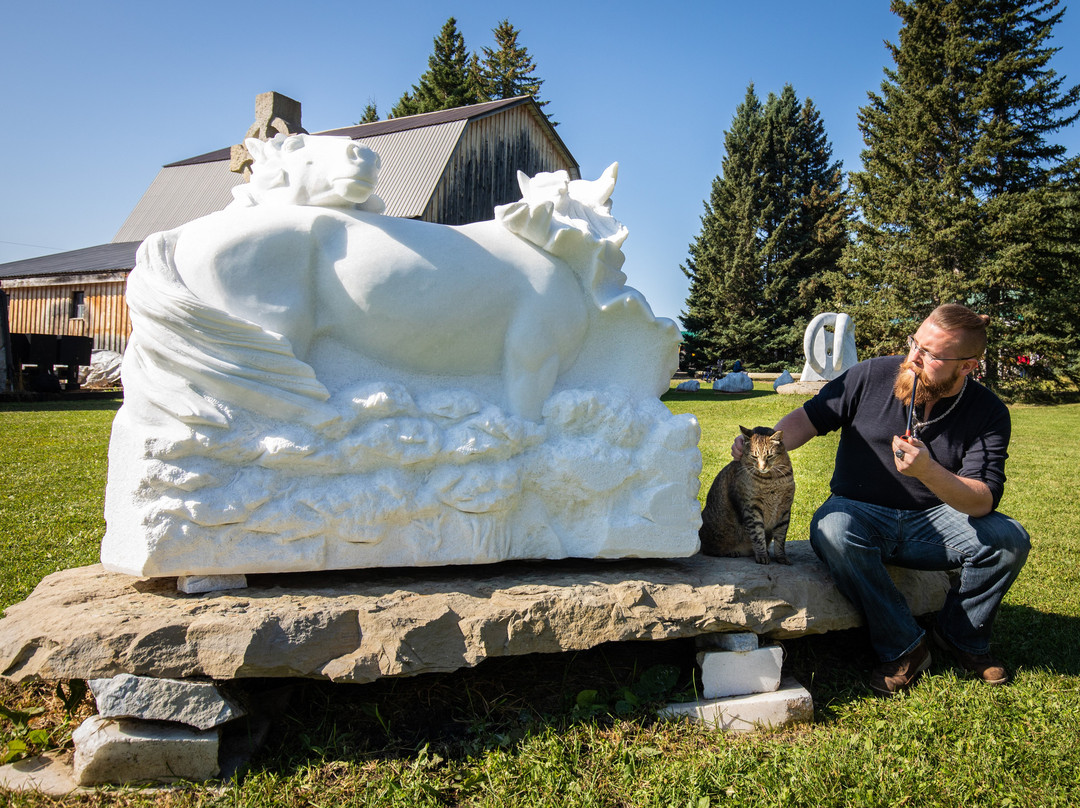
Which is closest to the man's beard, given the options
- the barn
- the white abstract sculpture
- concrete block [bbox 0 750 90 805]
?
concrete block [bbox 0 750 90 805]

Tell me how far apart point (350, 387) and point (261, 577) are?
0.72 metres

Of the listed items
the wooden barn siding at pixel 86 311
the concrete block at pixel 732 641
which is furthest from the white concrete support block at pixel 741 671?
the wooden barn siding at pixel 86 311

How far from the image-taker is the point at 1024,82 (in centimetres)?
1730

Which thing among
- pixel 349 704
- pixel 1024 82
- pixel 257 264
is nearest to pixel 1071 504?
pixel 349 704

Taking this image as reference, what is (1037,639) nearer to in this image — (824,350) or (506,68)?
(824,350)

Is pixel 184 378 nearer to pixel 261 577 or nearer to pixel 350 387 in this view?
pixel 350 387

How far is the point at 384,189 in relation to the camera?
40.0 ft

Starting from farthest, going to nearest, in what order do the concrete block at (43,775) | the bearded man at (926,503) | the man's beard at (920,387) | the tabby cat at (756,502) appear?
the tabby cat at (756,502)
the man's beard at (920,387)
the bearded man at (926,503)
the concrete block at (43,775)

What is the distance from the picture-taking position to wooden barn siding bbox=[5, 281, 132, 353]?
1460 centimetres

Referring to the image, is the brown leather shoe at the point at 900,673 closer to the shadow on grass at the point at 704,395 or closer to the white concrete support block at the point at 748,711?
the white concrete support block at the point at 748,711

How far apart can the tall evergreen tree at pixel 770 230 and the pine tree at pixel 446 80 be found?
9.46 metres

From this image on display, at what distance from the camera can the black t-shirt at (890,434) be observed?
2809mm

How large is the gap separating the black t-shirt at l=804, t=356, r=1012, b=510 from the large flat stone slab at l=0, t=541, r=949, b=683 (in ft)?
1.59

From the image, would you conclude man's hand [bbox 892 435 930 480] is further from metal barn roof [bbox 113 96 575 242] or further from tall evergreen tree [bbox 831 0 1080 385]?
tall evergreen tree [bbox 831 0 1080 385]
